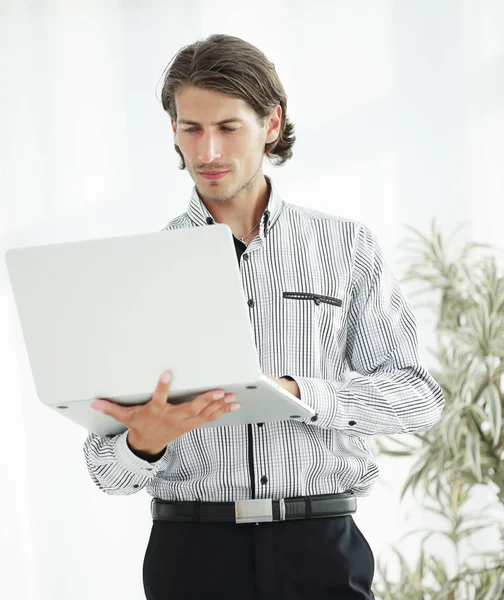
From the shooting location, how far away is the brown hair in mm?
1756

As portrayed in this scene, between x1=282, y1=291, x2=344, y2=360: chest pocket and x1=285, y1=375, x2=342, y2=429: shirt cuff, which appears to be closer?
x1=285, y1=375, x2=342, y2=429: shirt cuff

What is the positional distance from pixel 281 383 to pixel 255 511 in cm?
25

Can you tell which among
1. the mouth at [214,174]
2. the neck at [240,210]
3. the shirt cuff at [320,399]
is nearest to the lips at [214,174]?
the mouth at [214,174]

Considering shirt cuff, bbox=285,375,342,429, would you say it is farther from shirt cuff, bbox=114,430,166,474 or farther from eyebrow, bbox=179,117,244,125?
eyebrow, bbox=179,117,244,125

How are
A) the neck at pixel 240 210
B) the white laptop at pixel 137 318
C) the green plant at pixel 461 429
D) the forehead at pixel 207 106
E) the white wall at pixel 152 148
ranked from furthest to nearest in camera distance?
1. the white wall at pixel 152 148
2. the green plant at pixel 461 429
3. the neck at pixel 240 210
4. the forehead at pixel 207 106
5. the white laptop at pixel 137 318

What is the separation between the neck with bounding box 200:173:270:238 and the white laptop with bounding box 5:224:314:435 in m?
0.57

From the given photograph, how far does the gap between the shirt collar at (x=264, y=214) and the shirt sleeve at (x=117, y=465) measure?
1.55ft

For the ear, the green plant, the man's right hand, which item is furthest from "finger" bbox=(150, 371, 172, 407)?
the green plant

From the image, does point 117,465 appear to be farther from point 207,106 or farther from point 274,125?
point 274,125

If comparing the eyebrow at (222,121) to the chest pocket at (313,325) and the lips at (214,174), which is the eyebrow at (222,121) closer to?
the lips at (214,174)

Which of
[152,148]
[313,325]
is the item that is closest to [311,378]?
[313,325]

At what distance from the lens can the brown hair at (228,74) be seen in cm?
176

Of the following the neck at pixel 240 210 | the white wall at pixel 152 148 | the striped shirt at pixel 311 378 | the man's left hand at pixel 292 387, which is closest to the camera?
the man's left hand at pixel 292 387

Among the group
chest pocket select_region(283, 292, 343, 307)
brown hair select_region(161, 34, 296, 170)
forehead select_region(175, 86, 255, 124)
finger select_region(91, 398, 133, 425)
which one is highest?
brown hair select_region(161, 34, 296, 170)
